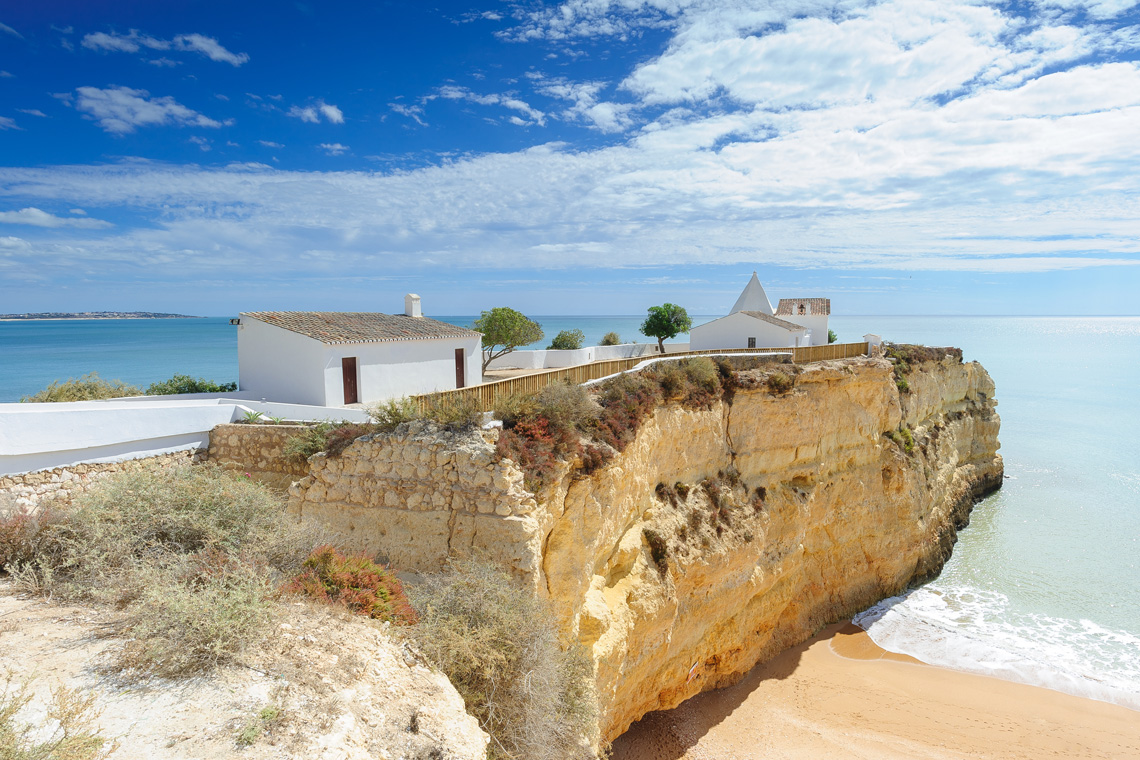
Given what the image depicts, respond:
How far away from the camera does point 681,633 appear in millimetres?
14914

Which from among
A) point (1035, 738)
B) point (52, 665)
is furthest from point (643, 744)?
point (52, 665)

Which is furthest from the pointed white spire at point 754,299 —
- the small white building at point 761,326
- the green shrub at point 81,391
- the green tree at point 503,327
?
the green shrub at point 81,391

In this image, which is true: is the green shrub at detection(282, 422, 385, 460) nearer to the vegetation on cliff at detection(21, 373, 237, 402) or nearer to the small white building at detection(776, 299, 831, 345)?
the vegetation on cliff at detection(21, 373, 237, 402)

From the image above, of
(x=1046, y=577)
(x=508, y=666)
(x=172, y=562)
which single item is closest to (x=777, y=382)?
(x=508, y=666)

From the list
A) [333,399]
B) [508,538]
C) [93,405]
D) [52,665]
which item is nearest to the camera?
[52,665]

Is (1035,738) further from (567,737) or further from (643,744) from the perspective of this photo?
(567,737)

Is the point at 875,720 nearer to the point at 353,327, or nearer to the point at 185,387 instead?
the point at 353,327

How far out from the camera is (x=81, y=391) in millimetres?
16547

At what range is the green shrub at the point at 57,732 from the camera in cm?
390

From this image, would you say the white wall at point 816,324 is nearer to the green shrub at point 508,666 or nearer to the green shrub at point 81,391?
the green shrub at point 508,666

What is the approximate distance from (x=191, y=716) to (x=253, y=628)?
1.04 meters

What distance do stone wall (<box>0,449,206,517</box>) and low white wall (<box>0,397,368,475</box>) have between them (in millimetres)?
126

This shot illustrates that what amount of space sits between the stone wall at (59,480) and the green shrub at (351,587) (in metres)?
5.24

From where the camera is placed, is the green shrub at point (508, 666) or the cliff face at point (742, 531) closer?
the green shrub at point (508, 666)
